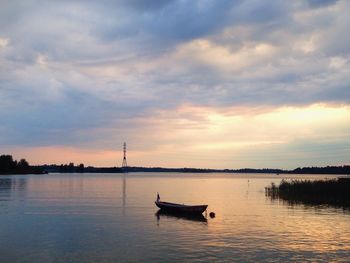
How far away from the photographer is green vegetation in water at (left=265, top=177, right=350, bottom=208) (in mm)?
61125

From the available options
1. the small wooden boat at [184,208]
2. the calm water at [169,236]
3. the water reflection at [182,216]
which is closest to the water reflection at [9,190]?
the calm water at [169,236]

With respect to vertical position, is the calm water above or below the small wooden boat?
below

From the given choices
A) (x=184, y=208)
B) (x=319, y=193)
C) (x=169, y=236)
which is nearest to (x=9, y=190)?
(x=184, y=208)

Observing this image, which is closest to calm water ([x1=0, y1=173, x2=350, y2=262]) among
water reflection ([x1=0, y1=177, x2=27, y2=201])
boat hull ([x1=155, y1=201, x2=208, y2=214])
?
boat hull ([x1=155, y1=201, x2=208, y2=214])

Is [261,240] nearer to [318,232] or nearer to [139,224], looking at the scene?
[318,232]

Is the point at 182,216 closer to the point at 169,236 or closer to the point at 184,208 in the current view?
the point at 184,208

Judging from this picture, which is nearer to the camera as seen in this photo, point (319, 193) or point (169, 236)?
point (169, 236)

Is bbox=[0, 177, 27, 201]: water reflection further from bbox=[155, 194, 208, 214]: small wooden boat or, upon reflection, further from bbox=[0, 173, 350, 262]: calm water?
bbox=[155, 194, 208, 214]: small wooden boat

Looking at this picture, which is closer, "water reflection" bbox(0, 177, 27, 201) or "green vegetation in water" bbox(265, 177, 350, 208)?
"green vegetation in water" bbox(265, 177, 350, 208)

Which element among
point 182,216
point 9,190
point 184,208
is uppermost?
point 9,190

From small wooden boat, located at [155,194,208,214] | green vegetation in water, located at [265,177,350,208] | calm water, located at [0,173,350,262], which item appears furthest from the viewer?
green vegetation in water, located at [265,177,350,208]

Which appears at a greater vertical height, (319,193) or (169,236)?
(319,193)

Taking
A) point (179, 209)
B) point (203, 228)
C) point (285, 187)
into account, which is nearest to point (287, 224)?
point (203, 228)

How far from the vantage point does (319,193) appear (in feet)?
216
